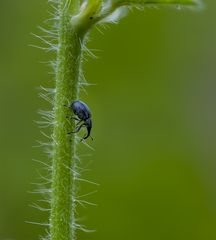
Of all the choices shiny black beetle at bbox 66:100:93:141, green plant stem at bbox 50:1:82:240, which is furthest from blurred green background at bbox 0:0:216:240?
green plant stem at bbox 50:1:82:240

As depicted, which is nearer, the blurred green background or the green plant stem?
the green plant stem

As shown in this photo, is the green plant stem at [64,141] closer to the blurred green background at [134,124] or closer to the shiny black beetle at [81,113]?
the shiny black beetle at [81,113]

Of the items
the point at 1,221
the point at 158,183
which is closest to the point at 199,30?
the point at 158,183

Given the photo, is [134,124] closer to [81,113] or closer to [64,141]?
[81,113]

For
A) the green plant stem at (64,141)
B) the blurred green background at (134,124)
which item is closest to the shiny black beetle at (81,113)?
the green plant stem at (64,141)

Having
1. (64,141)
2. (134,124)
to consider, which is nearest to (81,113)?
(64,141)

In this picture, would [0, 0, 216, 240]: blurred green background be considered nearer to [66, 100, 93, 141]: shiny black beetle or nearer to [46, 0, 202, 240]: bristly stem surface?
[66, 100, 93, 141]: shiny black beetle

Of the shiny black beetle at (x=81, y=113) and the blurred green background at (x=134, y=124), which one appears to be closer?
the shiny black beetle at (x=81, y=113)

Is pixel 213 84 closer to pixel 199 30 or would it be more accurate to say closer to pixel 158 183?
pixel 199 30
